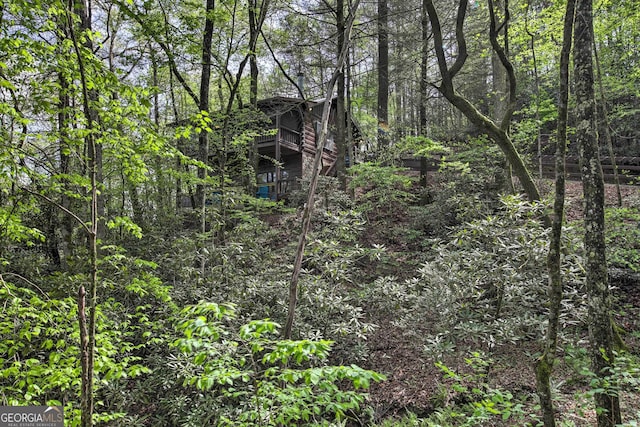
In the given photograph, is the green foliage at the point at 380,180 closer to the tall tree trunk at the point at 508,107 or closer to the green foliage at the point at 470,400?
the tall tree trunk at the point at 508,107

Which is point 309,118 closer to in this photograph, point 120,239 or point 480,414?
point 120,239

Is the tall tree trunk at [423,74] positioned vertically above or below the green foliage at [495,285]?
above

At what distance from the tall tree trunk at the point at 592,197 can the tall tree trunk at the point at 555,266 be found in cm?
16

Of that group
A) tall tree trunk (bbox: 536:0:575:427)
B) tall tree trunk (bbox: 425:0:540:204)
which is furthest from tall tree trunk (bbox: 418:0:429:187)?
tall tree trunk (bbox: 536:0:575:427)

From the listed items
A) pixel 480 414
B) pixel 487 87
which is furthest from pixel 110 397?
pixel 487 87

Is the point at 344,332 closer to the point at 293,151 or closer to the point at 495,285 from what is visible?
the point at 495,285

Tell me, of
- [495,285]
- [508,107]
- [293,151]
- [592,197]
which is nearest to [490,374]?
[495,285]

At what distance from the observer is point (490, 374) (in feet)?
17.5

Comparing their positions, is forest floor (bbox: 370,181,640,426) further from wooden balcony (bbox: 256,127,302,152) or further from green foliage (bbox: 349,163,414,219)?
wooden balcony (bbox: 256,127,302,152)

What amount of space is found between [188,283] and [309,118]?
15418 millimetres

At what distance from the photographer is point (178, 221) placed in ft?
37.5

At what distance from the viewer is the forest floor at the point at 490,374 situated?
4.46 meters

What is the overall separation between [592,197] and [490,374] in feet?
10.7

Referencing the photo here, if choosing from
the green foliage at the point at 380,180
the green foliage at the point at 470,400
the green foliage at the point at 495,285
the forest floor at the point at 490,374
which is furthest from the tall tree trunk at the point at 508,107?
the green foliage at the point at 380,180
